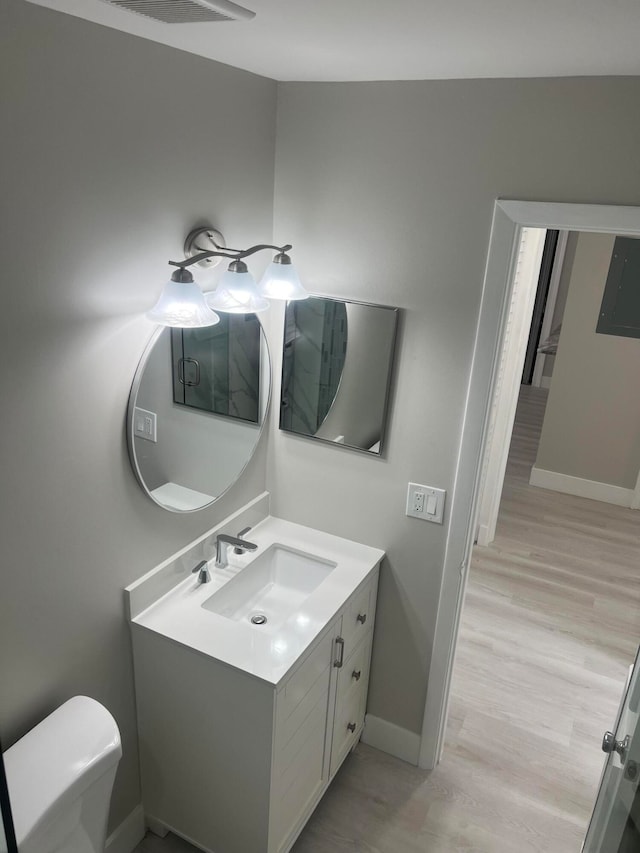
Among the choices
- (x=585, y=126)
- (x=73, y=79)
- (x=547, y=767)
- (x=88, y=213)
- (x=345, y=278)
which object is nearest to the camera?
(x=73, y=79)

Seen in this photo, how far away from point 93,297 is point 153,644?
1086mm

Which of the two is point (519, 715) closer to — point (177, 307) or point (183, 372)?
point (183, 372)

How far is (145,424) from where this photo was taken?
1978mm

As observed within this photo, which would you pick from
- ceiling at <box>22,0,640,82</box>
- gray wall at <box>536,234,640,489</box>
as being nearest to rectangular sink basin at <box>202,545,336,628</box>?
ceiling at <box>22,0,640,82</box>

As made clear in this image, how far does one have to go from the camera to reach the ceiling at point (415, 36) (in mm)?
1214

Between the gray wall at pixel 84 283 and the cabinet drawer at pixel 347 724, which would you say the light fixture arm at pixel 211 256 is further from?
the cabinet drawer at pixel 347 724

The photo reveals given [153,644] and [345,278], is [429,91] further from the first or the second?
[153,644]

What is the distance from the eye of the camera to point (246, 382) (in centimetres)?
240

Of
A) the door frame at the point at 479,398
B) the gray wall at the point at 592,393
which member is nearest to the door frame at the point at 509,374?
the gray wall at the point at 592,393

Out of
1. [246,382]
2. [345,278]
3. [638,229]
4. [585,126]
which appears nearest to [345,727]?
[246,382]

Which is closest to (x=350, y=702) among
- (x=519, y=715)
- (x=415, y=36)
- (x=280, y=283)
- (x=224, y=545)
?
(x=224, y=545)

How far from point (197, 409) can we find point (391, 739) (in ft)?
5.31

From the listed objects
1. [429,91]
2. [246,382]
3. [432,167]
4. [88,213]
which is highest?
[429,91]

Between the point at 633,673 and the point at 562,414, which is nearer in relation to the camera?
the point at 633,673
